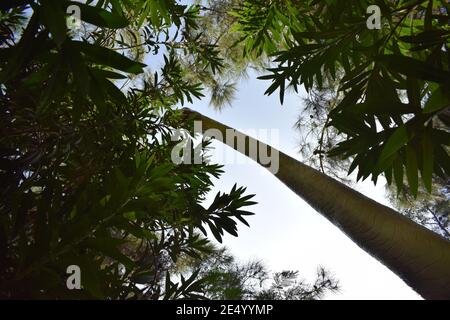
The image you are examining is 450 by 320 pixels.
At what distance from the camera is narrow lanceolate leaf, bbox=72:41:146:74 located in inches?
34.2

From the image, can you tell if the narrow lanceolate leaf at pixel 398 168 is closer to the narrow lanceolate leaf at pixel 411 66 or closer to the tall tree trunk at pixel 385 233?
the tall tree trunk at pixel 385 233

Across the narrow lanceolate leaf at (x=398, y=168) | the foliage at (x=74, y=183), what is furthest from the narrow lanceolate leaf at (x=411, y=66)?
the foliage at (x=74, y=183)

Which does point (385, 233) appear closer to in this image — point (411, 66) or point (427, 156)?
point (427, 156)

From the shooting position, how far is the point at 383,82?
64.1 inches

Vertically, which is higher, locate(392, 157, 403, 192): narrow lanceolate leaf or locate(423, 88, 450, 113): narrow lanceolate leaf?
locate(423, 88, 450, 113): narrow lanceolate leaf

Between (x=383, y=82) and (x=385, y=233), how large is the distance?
2.44ft

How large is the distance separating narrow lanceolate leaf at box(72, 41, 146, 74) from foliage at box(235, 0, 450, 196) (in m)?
0.64

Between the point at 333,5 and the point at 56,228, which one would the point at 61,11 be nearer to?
the point at 56,228

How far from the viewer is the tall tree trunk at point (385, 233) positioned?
3.64 feet

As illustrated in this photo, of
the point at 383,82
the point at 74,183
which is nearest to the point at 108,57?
the point at 74,183

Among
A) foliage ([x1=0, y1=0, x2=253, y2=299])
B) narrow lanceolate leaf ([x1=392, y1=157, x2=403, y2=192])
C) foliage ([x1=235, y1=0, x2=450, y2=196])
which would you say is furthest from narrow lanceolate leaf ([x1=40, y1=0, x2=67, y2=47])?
narrow lanceolate leaf ([x1=392, y1=157, x2=403, y2=192])

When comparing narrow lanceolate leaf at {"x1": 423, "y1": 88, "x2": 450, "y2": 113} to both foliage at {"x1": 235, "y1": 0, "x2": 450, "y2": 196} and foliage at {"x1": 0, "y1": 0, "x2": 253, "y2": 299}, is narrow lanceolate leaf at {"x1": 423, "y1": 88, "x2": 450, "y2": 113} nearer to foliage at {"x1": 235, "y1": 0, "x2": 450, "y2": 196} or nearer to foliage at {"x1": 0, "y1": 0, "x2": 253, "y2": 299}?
foliage at {"x1": 235, "y1": 0, "x2": 450, "y2": 196}
